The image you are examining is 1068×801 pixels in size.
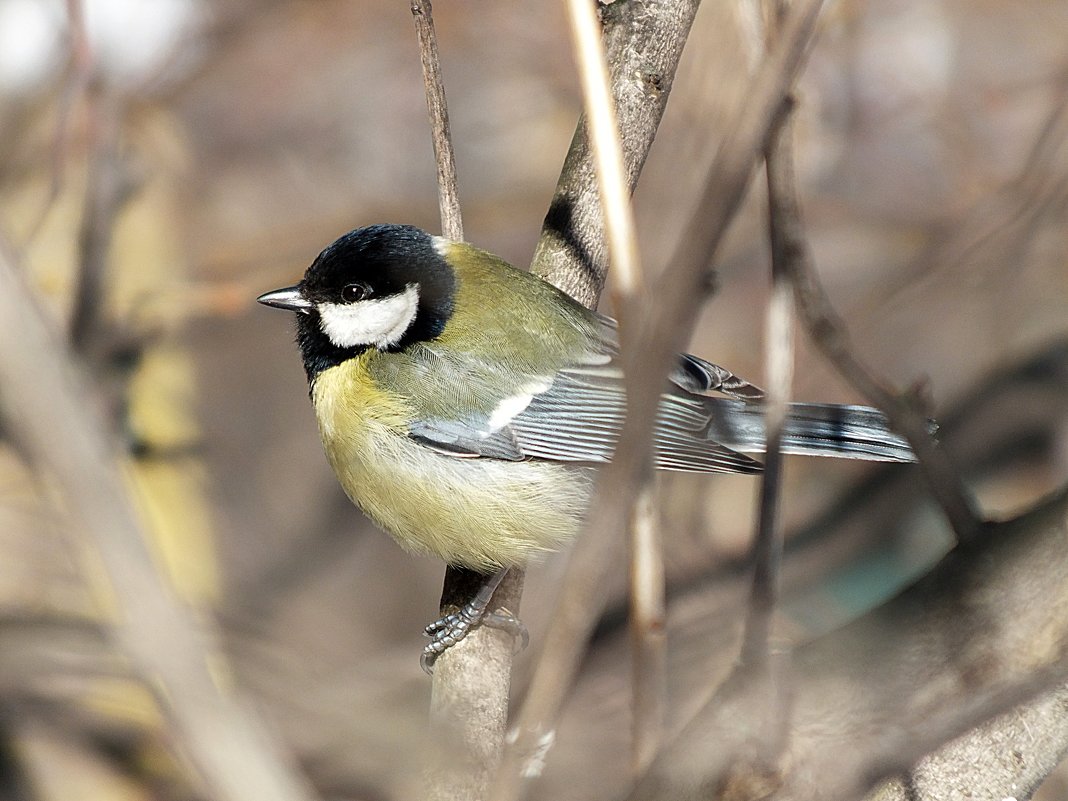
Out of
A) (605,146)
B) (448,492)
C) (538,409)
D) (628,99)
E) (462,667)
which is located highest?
(605,146)

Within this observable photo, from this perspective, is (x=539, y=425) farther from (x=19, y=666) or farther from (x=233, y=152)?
(x=233, y=152)

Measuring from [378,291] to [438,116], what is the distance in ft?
1.21

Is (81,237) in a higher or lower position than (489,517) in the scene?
higher

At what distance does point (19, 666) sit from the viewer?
1062 mm

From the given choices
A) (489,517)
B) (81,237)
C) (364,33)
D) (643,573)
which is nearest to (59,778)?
(81,237)

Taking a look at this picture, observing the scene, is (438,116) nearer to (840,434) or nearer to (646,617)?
(840,434)

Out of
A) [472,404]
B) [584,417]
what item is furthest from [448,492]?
[584,417]

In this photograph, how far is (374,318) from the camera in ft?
7.32

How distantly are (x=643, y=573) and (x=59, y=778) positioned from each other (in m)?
2.84

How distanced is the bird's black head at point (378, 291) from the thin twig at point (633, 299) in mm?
1213

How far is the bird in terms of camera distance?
6.86ft

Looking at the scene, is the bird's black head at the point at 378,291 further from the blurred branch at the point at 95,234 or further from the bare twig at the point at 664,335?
the bare twig at the point at 664,335

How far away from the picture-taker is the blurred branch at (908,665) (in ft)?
3.75

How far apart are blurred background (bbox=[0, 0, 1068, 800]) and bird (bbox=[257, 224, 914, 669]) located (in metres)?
0.27
